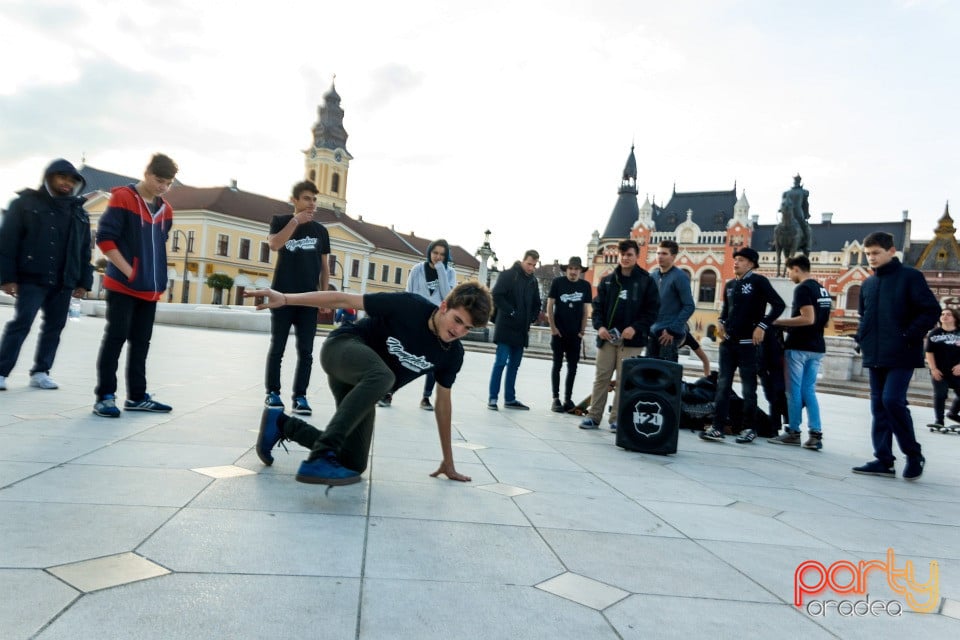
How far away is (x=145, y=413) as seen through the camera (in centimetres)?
521

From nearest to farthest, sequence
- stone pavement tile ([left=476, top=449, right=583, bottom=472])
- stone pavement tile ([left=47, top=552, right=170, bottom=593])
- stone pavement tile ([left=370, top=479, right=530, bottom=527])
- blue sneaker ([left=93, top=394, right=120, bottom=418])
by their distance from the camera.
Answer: stone pavement tile ([left=47, top=552, right=170, bottom=593]) → stone pavement tile ([left=370, top=479, right=530, bottom=527]) → stone pavement tile ([left=476, top=449, right=583, bottom=472]) → blue sneaker ([left=93, top=394, right=120, bottom=418])

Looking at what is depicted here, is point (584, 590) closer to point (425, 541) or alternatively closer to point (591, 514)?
point (425, 541)

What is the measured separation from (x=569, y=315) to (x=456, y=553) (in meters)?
5.54

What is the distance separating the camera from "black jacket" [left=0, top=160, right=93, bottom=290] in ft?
18.9

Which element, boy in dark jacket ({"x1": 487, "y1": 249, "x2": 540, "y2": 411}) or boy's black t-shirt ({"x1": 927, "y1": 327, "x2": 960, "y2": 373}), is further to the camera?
boy's black t-shirt ({"x1": 927, "y1": 327, "x2": 960, "y2": 373})

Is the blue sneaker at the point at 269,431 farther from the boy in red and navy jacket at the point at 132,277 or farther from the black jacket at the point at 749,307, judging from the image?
the black jacket at the point at 749,307

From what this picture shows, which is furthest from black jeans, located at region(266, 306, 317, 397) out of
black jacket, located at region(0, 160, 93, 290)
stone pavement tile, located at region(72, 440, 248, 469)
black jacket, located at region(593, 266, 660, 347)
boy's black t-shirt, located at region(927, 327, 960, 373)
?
boy's black t-shirt, located at region(927, 327, 960, 373)

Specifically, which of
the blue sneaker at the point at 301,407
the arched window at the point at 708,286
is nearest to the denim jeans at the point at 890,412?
the blue sneaker at the point at 301,407

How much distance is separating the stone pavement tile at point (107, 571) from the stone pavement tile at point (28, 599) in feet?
0.13

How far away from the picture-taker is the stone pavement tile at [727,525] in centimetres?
316

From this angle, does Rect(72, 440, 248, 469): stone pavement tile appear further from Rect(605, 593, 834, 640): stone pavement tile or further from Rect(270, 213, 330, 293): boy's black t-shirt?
Rect(605, 593, 834, 640): stone pavement tile

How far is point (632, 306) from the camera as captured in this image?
688 cm

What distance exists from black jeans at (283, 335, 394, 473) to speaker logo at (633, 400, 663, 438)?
2796mm

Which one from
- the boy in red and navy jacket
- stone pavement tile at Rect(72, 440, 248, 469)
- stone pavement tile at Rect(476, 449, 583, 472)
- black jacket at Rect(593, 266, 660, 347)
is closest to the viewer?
stone pavement tile at Rect(72, 440, 248, 469)
